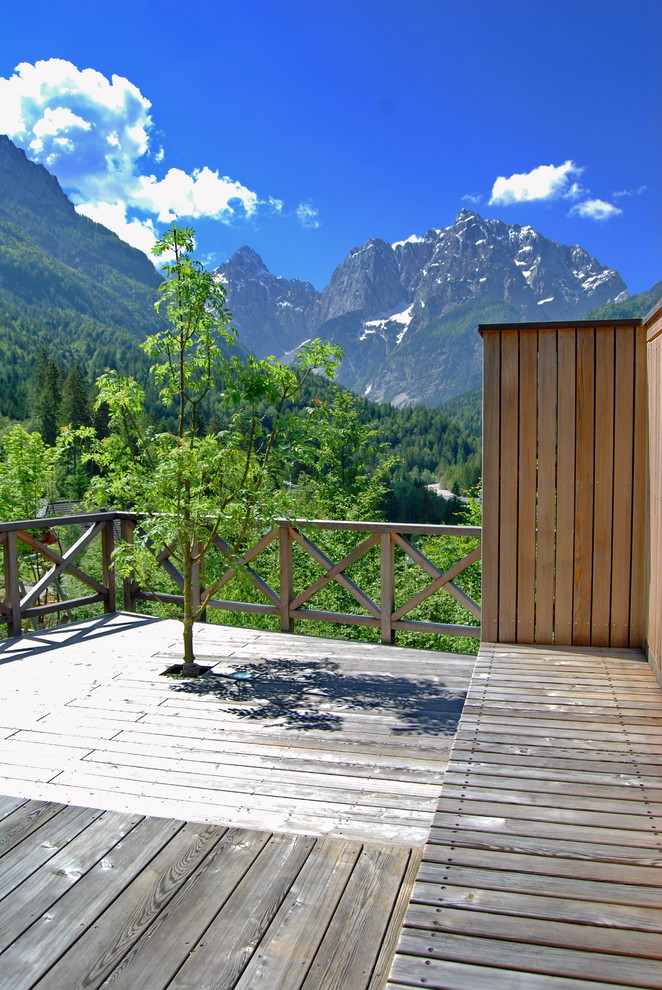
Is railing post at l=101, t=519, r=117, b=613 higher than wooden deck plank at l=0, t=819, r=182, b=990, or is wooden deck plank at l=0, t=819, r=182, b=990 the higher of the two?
railing post at l=101, t=519, r=117, b=613

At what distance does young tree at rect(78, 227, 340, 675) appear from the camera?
423 cm

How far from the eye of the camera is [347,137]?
136 m

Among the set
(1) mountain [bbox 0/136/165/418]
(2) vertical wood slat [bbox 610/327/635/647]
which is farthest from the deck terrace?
(1) mountain [bbox 0/136/165/418]

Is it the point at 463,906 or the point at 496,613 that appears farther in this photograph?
the point at 496,613

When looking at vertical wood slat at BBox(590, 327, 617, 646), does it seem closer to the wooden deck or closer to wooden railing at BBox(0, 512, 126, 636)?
the wooden deck

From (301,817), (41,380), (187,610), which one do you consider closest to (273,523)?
(187,610)

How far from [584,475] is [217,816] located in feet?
7.31

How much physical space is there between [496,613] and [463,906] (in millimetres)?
2169

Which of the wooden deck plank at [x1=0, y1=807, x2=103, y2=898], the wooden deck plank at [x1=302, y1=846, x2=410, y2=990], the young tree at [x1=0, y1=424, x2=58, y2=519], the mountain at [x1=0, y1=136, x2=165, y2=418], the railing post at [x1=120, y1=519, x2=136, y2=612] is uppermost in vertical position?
the mountain at [x1=0, y1=136, x2=165, y2=418]

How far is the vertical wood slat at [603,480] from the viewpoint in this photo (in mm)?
3408

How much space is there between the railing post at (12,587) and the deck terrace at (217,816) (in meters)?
0.80

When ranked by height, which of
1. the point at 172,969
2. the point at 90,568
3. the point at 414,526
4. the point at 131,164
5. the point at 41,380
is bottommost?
the point at 90,568

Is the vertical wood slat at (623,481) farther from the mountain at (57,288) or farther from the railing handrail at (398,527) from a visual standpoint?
the mountain at (57,288)

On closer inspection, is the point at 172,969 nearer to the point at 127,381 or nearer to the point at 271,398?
the point at 271,398
